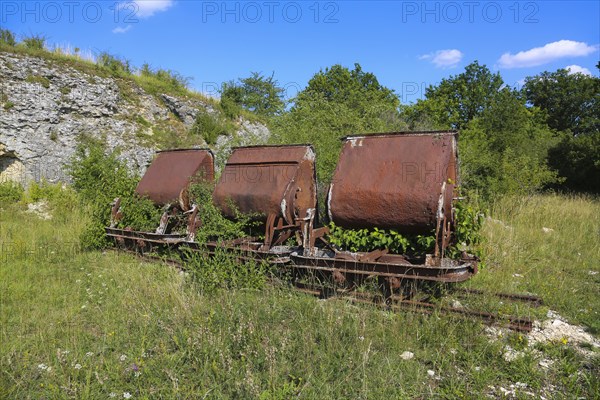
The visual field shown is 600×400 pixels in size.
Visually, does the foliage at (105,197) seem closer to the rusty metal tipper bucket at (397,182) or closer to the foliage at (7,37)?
the rusty metal tipper bucket at (397,182)

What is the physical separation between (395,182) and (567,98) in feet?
169

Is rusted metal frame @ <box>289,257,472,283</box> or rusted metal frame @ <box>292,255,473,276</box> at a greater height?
rusted metal frame @ <box>292,255,473,276</box>

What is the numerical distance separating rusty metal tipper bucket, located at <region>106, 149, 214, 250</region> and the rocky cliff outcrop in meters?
4.43

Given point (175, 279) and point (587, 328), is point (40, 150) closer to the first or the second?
point (175, 279)

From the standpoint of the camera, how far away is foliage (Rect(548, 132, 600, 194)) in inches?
900

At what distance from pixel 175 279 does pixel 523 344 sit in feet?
15.1

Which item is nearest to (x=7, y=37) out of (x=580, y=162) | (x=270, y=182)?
(x=270, y=182)

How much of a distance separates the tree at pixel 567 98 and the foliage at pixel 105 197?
155 feet

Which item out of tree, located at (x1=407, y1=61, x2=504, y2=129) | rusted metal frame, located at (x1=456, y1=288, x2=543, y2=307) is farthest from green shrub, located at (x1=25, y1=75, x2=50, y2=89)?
tree, located at (x1=407, y1=61, x2=504, y2=129)

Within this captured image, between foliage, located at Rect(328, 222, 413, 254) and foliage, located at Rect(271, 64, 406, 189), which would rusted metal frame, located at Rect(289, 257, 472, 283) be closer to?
foliage, located at Rect(328, 222, 413, 254)

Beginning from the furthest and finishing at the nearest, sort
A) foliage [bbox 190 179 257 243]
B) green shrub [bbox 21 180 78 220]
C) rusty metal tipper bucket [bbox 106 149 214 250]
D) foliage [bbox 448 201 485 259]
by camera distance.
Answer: green shrub [bbox 21 180 78 220]
rusty metal tipper bucket [bbox 106 149 214 250]
foliage [bbox 190 179 257 243]
foliage [bbox 448 201 485 259]

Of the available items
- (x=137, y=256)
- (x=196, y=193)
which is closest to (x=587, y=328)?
(x=196, y=193)

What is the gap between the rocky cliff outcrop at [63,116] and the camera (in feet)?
52.1

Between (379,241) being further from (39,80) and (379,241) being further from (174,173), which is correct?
(39,80)
